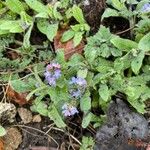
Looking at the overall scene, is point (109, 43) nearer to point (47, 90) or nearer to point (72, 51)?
point (72, 51)

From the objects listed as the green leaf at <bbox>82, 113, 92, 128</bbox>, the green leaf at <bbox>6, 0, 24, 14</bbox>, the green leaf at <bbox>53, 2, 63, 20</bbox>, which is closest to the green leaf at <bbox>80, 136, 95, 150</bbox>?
the green leaf at <bbox>82, 113, 92, 128</bbox>

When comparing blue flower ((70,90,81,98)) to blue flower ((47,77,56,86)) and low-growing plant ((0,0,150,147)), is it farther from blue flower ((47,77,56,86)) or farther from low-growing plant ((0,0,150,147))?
blue flower ((47,77,56,86))

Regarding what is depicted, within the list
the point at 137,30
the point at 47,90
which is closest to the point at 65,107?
the point at 47,90

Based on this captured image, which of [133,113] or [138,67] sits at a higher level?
[138,67]

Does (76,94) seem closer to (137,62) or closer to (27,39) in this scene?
(137,62)

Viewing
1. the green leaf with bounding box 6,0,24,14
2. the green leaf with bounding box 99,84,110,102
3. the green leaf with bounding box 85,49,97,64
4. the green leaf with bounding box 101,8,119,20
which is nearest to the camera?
the green leaf with bounding box 99,84,110,102

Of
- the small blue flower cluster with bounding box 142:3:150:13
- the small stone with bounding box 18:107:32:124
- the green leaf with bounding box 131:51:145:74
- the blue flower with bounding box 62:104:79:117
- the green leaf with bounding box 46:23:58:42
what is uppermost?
the small blue flower cluster with bounding box 142:3:150:13
